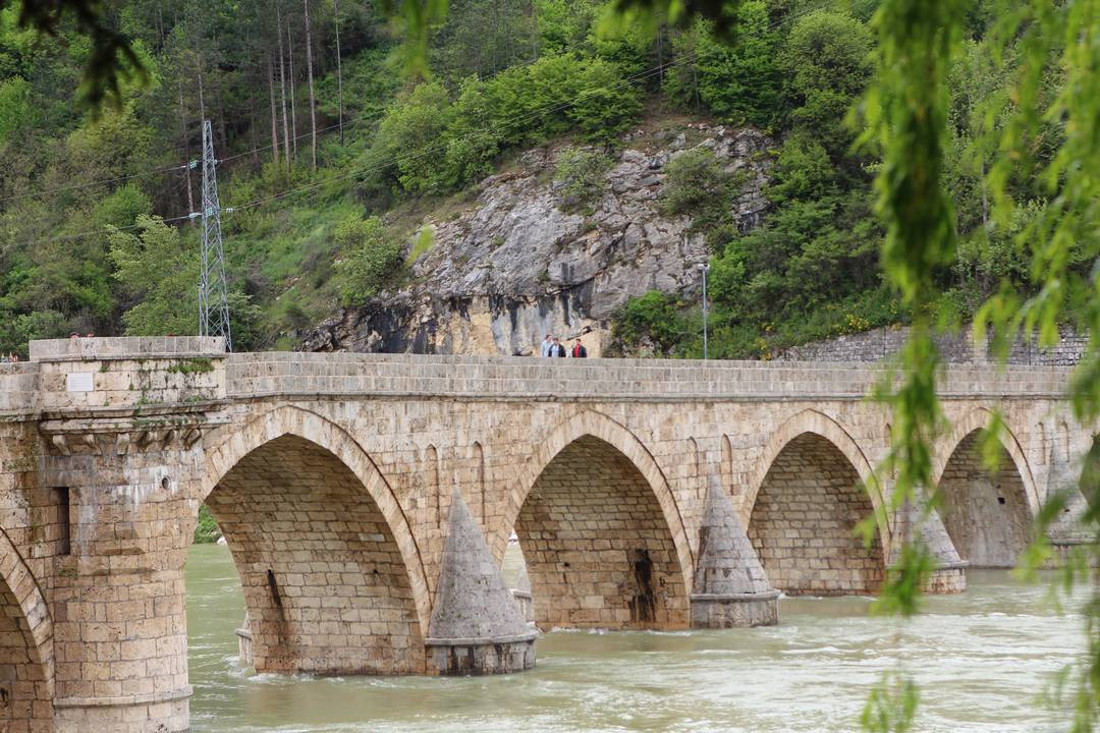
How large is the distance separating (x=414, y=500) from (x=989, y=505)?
63.7 ft

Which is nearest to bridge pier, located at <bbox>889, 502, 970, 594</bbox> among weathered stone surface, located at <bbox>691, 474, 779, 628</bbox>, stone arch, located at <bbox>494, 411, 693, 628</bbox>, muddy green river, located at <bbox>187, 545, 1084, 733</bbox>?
muddy green river, located at <bbox>187, 545, 1084, 733</bbox>

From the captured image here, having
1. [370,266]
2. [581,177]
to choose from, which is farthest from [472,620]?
[581,177]

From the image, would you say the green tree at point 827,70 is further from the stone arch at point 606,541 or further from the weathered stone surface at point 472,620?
the weathered stone surface at point 472,620

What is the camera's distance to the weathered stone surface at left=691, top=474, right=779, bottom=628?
93.7 feet

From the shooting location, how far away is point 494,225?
58.8 metres

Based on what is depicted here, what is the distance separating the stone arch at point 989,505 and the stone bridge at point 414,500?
64 millimetres

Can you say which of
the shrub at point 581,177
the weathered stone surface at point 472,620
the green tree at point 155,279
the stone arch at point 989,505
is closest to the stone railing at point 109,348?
the weathered stone surface at point 472,620

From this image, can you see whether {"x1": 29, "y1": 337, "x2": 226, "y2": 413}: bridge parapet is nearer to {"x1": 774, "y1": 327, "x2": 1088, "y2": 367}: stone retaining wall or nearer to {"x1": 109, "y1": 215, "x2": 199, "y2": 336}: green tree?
{"x1": 774, "y1": 327, "x2": 1088, "y2": 367}: stone retaining wall

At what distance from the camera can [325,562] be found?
23.7m

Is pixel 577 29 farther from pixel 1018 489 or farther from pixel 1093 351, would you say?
pixel 1093 351

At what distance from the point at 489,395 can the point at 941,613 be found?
386 inches

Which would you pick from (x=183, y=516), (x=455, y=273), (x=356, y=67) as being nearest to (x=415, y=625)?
(x=183, y=516)

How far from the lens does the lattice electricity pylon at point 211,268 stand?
1555 inches

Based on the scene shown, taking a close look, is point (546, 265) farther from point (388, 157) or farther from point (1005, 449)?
point (1005, 449)
